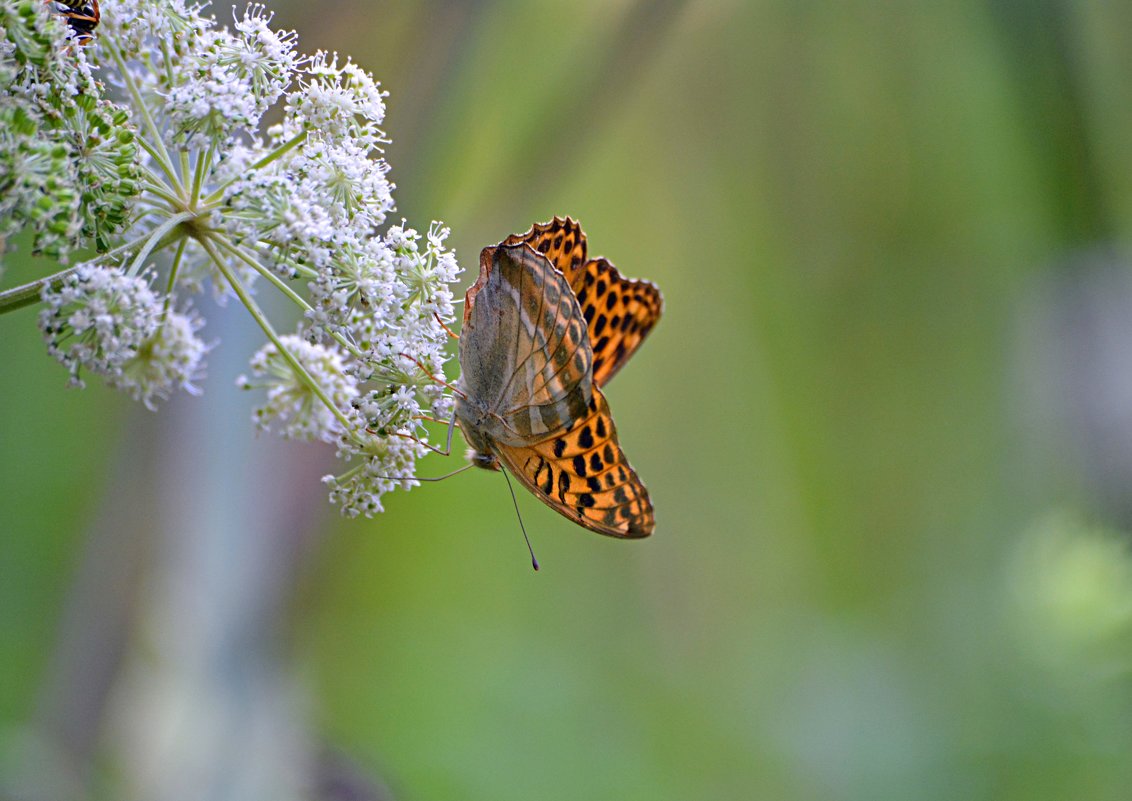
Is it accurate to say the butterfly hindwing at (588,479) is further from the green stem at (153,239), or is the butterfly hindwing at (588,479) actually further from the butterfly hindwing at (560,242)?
the green stem at (153,239)

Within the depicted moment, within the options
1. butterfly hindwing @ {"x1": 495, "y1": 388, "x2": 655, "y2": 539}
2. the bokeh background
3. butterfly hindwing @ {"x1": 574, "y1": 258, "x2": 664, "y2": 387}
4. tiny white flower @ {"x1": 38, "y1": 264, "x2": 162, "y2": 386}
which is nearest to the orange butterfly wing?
butterfly hindwing @ {"x1": 574, "y1": 258, "x2": 664, "y2": 387}

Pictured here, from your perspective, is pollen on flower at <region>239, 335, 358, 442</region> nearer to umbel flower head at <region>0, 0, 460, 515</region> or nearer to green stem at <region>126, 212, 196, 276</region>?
umbel flower head at <region>0, 0, 460, 515</region>

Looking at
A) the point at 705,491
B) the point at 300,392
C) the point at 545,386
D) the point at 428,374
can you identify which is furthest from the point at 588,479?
the point at 705,491

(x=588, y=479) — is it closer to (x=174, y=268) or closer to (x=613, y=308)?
(x=613, y=308)

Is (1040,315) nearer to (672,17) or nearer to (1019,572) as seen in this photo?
(1019,572)

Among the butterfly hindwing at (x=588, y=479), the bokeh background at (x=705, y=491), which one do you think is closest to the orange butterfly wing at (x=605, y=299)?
the butterfly hindwing at (x=588, y=479)
